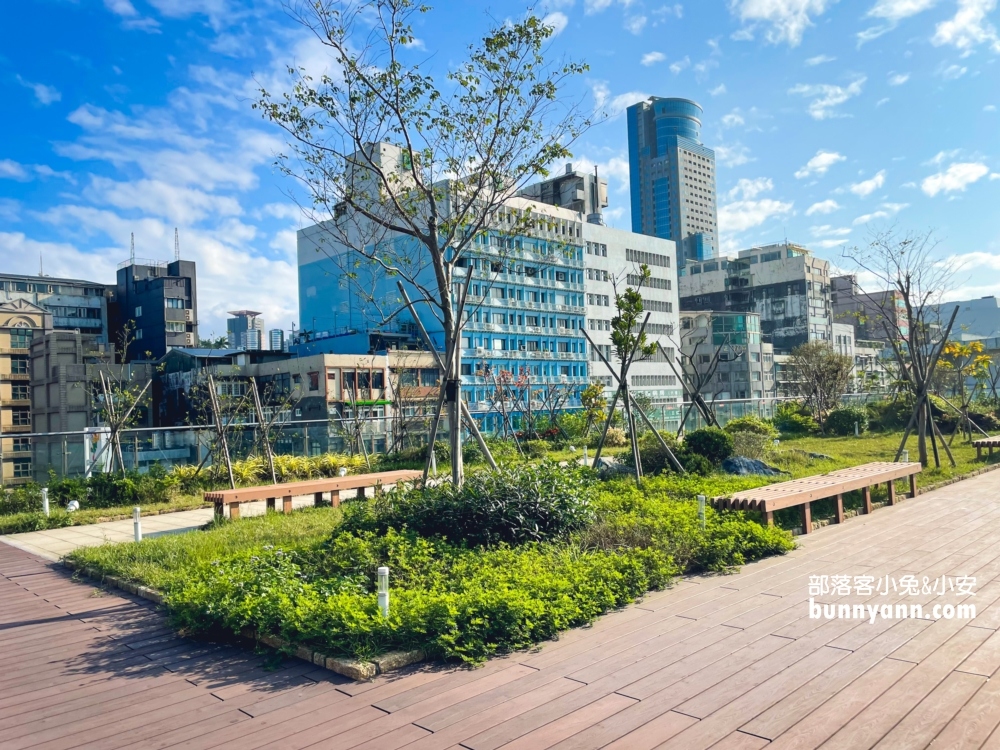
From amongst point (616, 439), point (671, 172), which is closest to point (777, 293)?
point (616, 439)

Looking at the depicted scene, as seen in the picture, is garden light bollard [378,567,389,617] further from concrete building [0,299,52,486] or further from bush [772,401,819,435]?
concrete building [0,299,52,486]

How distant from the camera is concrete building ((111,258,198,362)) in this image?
7019 centimetres

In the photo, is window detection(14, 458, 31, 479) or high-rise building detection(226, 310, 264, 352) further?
high-rise building detection(226, 310, 264, 352)

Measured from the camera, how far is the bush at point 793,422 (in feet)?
84.8

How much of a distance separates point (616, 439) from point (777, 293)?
226ft

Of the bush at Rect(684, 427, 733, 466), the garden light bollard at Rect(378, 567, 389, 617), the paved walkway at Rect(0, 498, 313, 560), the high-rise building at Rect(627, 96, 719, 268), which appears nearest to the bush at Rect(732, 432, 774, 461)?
the bush at Rect(684, 427, 733, 466)

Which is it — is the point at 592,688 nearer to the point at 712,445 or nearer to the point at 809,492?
the point at 809,492

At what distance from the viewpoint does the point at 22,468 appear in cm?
1488

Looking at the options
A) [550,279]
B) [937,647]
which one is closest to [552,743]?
[937,647]

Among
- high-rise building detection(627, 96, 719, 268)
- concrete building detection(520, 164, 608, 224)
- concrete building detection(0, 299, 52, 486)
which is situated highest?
high-rise building detection(627, 96, 719, 268)

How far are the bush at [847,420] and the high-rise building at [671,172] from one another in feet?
454

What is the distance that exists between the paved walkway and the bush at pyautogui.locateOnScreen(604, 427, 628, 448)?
1186 cm

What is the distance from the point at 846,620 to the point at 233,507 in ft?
30.4

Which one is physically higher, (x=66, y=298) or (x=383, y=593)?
(x=66, y=298)
